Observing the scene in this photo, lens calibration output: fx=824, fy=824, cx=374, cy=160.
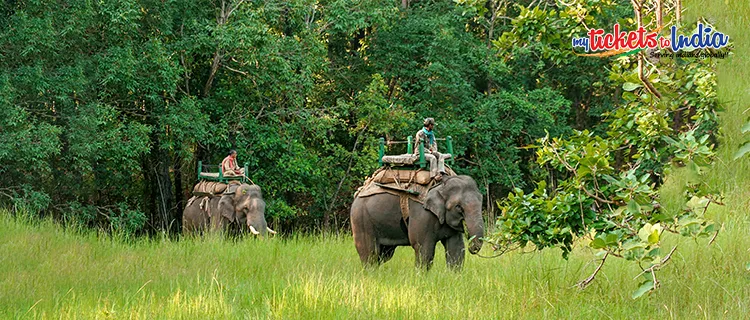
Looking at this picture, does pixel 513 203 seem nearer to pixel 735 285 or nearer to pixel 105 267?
pixel 735 285

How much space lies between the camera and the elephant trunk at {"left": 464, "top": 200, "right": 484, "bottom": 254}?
28.7ft

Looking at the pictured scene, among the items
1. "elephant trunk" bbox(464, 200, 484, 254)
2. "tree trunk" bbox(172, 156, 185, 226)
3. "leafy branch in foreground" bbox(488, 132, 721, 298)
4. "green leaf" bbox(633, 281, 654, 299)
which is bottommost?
"tree trunk" bbox(172, 156, 185, 226)

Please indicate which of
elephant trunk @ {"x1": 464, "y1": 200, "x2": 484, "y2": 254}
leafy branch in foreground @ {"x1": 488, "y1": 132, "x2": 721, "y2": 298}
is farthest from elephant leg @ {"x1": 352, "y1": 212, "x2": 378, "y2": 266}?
leafy branch in foreground @ {"x1": 488, "y1": 132, "x2": 721, "y2": 298}

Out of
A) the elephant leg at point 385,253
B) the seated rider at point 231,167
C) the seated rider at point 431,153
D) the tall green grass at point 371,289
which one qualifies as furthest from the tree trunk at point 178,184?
the seated rider at point 431,153

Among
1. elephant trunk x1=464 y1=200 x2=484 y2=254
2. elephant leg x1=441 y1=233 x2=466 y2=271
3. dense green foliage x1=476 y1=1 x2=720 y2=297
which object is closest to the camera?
dense green foliage x1=476 y1=1 x2=720 y2=297

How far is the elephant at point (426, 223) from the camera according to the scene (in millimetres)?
9133

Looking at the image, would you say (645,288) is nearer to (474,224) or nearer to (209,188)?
(474,224)

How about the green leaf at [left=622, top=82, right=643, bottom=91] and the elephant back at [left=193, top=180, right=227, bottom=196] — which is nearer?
the green leaf at [left=622, top=82, right=643, bottom=91]

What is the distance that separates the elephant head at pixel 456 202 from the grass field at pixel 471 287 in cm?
57

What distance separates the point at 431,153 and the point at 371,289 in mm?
3091

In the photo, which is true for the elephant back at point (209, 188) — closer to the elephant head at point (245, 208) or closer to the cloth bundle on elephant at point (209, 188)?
the cloth bundle on elephant at point (209, 188)

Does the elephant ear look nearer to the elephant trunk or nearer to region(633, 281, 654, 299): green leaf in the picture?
the elephant trunk

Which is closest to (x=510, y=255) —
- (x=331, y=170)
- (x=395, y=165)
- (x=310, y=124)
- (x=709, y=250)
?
(x=395, y=165)

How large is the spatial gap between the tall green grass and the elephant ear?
64 cm
